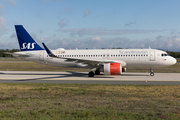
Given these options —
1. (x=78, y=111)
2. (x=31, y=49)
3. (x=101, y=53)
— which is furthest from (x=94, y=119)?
(x=31, y=49)

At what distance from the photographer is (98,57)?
27.7m

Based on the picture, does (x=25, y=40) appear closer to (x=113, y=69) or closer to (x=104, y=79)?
(x=104, y=79)

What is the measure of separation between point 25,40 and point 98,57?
12.6 meters

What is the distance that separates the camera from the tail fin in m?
29.7

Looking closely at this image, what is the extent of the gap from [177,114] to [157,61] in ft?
63.1

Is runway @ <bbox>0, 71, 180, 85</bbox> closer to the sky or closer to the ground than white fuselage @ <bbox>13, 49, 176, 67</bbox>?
closer to the ground

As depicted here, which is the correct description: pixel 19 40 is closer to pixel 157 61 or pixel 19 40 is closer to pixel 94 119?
pixel 157 61

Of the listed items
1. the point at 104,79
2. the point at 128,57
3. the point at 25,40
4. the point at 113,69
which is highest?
the point at 25,40

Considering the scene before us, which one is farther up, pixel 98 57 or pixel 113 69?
pixel 98 57

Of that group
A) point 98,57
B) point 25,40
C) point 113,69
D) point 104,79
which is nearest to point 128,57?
point 113,69

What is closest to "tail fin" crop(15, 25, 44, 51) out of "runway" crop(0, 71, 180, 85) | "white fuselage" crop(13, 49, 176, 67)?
"white fuselage" crop(13, 49, 176, 67)

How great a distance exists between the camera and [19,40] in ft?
98.1

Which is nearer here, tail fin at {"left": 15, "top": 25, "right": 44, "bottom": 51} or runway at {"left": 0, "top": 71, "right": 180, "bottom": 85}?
runway at {"left": 0, "top": 71, "right": 180, "bottom": 85}

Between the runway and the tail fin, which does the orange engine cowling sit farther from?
the tail fin
